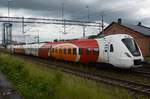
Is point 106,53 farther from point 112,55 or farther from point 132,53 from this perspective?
point 132,53

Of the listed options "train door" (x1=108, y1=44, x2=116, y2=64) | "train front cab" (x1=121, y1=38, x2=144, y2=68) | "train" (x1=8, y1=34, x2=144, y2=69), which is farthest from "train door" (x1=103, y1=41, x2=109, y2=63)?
"train front cab" (x1=121, y1=38, x2=144, y2=68)

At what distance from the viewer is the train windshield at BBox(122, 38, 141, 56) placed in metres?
20.4

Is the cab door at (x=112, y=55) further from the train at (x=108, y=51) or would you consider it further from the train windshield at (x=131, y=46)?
the train windshield at (x=131, y=46)

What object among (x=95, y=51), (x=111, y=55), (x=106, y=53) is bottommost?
(x=111, y=55)

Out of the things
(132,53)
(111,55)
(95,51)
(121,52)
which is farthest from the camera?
(95,51)

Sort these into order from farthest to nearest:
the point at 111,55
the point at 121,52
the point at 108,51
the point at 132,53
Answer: the point at 108,51
the point at 111,55
the point at 121,52
the point at 132,53

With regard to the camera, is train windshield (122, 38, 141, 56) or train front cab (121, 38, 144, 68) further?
train windshield (122, 38, 141, 56)

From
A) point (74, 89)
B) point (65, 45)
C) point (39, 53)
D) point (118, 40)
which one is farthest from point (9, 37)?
point (74, 89)

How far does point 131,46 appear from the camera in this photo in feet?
67.9

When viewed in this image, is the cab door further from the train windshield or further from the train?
the train windshield

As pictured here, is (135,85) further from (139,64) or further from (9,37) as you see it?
(9,37)

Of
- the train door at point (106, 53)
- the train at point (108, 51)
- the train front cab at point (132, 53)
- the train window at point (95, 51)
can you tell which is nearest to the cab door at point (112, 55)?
the train at point (108, 51)

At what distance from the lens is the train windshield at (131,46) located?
2038cm

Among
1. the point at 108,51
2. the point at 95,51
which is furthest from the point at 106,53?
the point at 95,51
